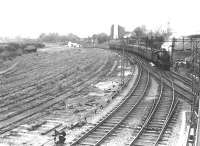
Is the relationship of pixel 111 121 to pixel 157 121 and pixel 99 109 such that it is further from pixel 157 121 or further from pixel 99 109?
pixel 99 109


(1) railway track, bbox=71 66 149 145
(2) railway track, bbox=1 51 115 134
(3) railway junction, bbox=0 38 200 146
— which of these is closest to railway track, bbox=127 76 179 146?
(3) railway junction, bbox=0 38 200 146

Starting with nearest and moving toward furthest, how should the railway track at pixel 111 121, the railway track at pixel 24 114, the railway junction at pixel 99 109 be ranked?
1. the railway track at pixel 111 121
2. the railway junction at pixel 99 109
3. the railway track at pixel 24 114

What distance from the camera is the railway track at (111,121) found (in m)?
15.2

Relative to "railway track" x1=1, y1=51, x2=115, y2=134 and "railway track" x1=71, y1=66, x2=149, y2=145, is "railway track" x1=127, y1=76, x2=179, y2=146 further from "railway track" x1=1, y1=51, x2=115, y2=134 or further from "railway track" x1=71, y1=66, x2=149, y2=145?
"railway track" x1=1, y1=51, x2=115, y2=134

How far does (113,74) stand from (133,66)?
21.1 ft

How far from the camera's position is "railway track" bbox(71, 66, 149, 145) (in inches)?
598

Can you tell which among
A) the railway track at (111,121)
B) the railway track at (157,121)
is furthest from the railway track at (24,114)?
the railway track at (157,121)

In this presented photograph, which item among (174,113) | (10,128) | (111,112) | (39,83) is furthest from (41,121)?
(39,83)

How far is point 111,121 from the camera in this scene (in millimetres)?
18531

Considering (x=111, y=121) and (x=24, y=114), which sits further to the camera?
(x=24, y=114)

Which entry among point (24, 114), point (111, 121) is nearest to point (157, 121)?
point (111, 121)

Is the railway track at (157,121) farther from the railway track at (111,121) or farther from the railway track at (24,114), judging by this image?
the railway track at (24,114)

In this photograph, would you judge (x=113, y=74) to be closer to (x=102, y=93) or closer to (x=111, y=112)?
(x=102, y=93)

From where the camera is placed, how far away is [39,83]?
31531 mm
